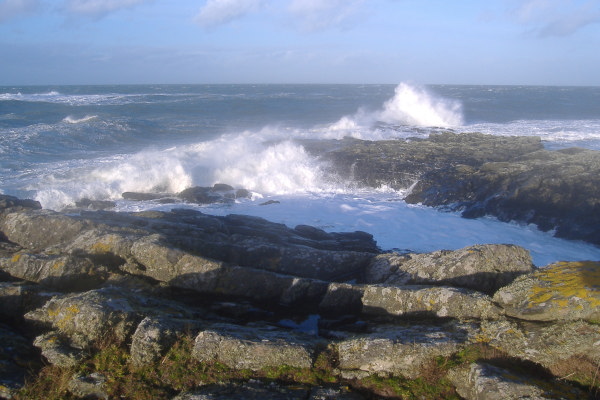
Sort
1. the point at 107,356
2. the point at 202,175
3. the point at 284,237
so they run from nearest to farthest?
the point at 107,356 → the point at 284,237 → the point at 202,175

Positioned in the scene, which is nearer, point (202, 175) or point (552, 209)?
point (552, 209)

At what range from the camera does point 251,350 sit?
196 inches

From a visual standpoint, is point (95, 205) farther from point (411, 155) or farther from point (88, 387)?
point (411, 155)

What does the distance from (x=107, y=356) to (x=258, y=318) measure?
2342 mm

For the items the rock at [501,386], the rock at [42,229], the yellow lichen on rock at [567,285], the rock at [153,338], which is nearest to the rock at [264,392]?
the rock at [153,338]

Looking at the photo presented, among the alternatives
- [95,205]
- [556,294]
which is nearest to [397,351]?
[556,294]

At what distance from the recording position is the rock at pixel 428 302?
234 inches

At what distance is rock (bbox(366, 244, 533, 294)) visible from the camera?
724cm

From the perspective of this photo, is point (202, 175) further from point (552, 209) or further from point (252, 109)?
point (252, 109)

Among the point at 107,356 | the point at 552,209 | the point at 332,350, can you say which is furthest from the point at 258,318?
the point at 552,209

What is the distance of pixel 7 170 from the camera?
25.1 meters

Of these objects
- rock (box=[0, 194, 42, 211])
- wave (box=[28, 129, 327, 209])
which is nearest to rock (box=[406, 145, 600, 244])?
wave (box=[28, 129, 327, 209])

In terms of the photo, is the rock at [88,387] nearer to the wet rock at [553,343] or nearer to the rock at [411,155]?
the wet rock at [553,343]

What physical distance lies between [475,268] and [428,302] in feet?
5.04
